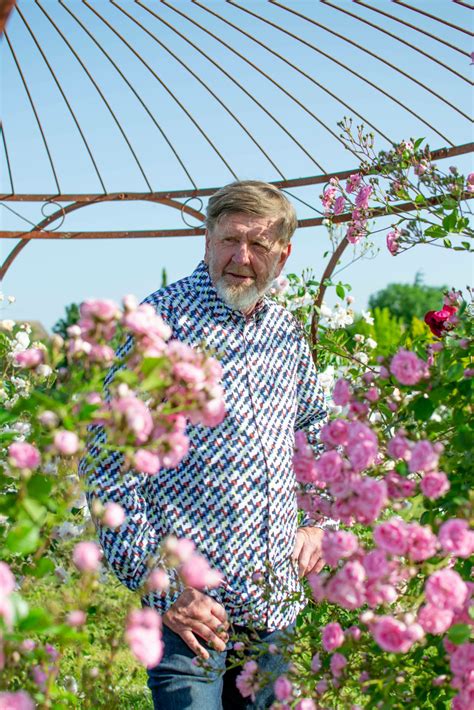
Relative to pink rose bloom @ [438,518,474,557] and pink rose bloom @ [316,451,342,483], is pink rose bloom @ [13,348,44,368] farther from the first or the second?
pink rose bloom @ [438,518,474,557]

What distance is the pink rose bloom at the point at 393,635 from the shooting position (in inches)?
48.1

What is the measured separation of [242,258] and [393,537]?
4.37 ft

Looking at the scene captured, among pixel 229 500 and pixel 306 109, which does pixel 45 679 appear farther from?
pixel 306 109

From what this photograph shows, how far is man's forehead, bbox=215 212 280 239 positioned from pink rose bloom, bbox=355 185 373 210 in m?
0.51

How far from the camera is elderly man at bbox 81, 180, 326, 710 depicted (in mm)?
2053

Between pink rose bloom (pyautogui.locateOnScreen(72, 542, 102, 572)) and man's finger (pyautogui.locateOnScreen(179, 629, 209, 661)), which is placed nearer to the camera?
pink rose bloom (pyautogui.locateOnScreen(72, 542, 102, 572))

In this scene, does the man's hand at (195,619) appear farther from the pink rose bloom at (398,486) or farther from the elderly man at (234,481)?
the pink rose bloom at (398,486)

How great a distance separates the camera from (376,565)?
4.10 ft

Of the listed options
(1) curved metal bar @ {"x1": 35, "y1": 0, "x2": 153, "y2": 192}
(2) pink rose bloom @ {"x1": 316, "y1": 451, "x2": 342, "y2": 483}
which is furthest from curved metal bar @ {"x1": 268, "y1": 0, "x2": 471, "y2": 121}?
(2) pink rose bloom @ {"x1": 316, "y1": 451, "x2": 342, "y2": 483}

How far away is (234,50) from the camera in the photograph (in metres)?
3.41

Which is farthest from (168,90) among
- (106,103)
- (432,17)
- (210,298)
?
(210,298)

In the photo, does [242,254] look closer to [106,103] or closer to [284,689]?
[284,689]

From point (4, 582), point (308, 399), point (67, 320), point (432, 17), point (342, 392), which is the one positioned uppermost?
point (67, 320)

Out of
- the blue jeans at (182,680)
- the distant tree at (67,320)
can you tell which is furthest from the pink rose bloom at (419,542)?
the distant tree at (67,320)
